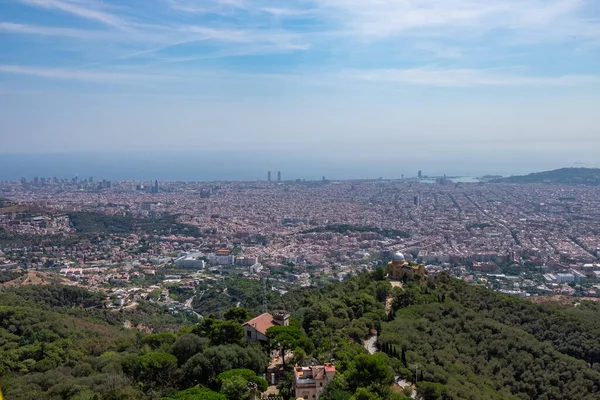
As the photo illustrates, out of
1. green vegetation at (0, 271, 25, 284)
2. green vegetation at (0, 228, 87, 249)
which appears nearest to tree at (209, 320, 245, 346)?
green vegetation at (0, 271, 25, 284)

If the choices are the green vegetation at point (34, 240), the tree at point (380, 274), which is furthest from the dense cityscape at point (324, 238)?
the tree at point (380, 274)

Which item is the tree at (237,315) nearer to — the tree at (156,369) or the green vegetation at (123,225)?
the tree at (156,369)

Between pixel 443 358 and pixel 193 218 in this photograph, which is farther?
pixel 193 218

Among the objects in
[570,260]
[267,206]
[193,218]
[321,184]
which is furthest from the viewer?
[321,184]

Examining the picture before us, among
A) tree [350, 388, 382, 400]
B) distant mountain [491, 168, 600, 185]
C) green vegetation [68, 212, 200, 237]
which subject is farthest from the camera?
distant mountain [491, 168, 600, 185]

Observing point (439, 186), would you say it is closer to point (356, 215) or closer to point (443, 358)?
point (356, 215)

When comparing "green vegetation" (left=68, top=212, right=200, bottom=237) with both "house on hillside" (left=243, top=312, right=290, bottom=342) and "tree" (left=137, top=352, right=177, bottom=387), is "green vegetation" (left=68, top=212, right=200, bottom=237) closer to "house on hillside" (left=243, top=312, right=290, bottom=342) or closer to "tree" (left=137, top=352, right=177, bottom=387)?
"house on hillside" (left=243, top=312, right=290, bottom=342)

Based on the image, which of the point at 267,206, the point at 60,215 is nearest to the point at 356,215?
the point at 267,206
